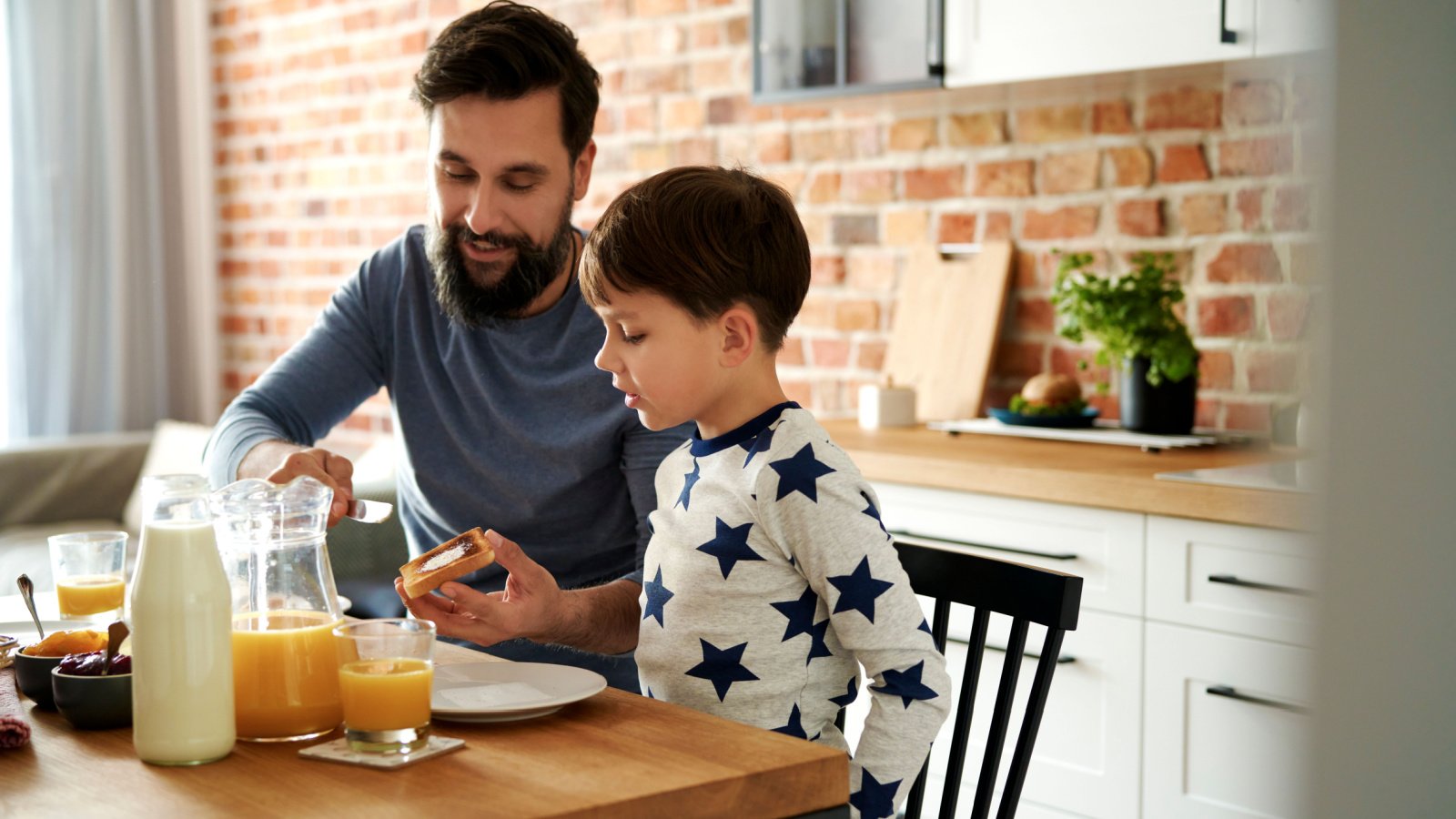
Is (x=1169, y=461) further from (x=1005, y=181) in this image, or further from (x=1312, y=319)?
(x=1312, y=319)

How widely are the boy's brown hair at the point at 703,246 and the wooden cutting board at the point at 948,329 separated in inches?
62.6

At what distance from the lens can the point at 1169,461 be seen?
7.39ft

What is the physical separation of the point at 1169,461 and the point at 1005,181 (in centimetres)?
83

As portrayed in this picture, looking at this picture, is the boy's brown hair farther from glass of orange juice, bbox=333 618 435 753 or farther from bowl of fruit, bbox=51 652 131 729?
bowl of fruit, bbox=51 652 131 729

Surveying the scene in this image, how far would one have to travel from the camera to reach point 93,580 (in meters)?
1.44

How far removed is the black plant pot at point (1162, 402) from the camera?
98.2 inches

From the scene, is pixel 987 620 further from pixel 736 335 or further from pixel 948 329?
pixel 948 329

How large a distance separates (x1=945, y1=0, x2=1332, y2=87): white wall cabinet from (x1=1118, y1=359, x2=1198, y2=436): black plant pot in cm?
54

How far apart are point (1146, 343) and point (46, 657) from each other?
192cm

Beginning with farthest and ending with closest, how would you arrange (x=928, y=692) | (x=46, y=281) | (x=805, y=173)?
1. (x=46, y=281)
2. (x=805, y=173)
3. (x=928, y=692)

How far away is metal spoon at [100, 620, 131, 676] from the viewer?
1.07m

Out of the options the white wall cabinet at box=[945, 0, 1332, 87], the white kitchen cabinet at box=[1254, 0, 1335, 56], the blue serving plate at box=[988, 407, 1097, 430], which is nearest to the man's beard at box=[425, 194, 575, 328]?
the white wall cabinet at box=[945, 0, 1332, 87]

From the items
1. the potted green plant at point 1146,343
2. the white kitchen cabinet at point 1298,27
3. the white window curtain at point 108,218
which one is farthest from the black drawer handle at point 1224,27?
the white window curtain at point 108,218

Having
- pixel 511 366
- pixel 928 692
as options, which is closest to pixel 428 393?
pixel 511 366
